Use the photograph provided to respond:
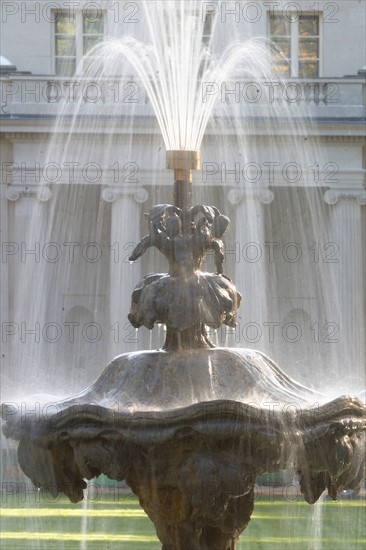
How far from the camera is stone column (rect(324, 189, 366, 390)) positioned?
41156mm

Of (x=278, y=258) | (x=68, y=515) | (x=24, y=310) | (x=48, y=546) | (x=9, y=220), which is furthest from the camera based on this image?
(x=9, y=220)

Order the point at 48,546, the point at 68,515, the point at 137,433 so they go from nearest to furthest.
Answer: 1. the point at 137,433
2. the point at 48,546
3. the point at 68,515

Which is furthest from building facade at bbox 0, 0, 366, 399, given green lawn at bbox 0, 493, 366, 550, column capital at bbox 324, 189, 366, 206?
green lawn at bbox 0, 493, 366, 550

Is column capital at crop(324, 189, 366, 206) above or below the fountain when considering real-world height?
above

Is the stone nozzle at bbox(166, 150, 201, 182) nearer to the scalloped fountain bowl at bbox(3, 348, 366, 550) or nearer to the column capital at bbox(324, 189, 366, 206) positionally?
the scalloped fountain bowl at bbox(3, 348, 366, 550)

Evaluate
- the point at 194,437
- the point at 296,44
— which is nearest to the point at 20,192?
the point at 296,44

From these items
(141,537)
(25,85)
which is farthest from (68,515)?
(25,85)

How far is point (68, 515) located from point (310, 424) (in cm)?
1622

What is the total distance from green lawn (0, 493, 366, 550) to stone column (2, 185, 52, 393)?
10.4 metres

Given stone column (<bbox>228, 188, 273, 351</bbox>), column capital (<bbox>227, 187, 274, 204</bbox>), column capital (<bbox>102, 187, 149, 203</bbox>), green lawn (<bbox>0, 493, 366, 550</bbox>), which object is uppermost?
column capital (<bbox>102, 187, 149, 203</bbox>)

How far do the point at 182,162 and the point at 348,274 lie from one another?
113 feet

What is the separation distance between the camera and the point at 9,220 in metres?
50.1

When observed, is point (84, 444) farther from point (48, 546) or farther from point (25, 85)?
point (25, 85)

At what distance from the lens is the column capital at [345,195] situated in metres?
49.9
